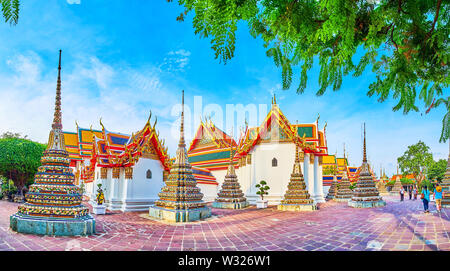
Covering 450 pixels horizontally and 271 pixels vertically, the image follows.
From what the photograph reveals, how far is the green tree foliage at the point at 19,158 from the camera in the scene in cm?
1764

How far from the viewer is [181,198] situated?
1000 centimetres

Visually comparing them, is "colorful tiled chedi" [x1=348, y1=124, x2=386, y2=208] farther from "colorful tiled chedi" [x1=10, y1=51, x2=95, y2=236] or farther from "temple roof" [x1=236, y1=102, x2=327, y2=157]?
"colorful tiled chedi" [x1=10, y1=51, x2=95, y2=236]

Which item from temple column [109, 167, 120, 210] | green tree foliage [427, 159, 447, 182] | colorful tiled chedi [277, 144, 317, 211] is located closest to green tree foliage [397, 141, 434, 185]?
green tree foliage [427, 159, 447, 182]

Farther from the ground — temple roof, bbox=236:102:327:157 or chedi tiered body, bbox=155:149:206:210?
temple roof, bbox=236:102:327:157

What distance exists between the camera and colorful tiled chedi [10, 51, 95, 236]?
18.9 ft

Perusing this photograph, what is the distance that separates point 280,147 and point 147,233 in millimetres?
13126

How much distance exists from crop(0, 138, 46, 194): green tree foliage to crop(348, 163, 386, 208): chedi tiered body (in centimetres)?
2391

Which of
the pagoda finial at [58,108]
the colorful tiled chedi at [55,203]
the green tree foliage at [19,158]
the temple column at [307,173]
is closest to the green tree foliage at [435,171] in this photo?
the temple column at [307,173]

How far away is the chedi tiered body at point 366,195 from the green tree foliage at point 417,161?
2835 centimetres

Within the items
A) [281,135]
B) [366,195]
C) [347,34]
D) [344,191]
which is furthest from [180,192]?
[344,191]

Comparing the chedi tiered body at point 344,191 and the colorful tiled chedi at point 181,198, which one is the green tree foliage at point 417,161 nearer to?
the chedi tiered body at point 344,191

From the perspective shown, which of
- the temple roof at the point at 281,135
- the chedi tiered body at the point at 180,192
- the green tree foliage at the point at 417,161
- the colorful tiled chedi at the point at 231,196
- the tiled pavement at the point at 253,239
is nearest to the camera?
the tiled pavement at the point at 253,239

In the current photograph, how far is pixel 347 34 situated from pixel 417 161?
Answer: 154ft
